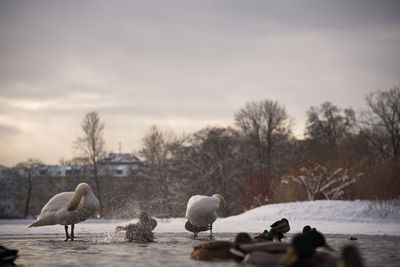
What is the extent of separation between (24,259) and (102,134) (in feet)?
156

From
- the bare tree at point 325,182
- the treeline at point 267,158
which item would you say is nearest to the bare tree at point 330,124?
the treeline at point 267,158

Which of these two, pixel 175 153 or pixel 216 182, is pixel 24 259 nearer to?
pixel 216 182

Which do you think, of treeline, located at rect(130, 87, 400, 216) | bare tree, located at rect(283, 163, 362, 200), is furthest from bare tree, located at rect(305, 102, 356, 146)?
bare tree, located at rect(283, 163, 362, 200)

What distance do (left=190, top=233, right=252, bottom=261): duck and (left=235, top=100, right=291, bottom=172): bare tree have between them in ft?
158

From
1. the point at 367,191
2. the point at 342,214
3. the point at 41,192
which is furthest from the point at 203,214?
the point at 41,192

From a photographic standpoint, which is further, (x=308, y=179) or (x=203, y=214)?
(x=308, y=179)

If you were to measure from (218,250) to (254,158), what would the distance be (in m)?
45.5

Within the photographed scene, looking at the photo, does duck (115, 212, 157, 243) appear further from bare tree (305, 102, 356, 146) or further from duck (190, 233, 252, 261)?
bare tree (305, 102, 356, 146)

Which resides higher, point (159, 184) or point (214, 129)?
point (214, 129)

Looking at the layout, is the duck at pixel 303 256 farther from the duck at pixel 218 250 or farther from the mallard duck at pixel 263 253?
the duck at pixel 218 250

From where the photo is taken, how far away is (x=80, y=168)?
206ft

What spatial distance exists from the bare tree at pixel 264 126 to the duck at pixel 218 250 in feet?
158

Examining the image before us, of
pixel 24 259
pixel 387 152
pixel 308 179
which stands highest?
pixel 387 152

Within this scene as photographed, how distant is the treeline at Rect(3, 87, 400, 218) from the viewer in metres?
39.7
